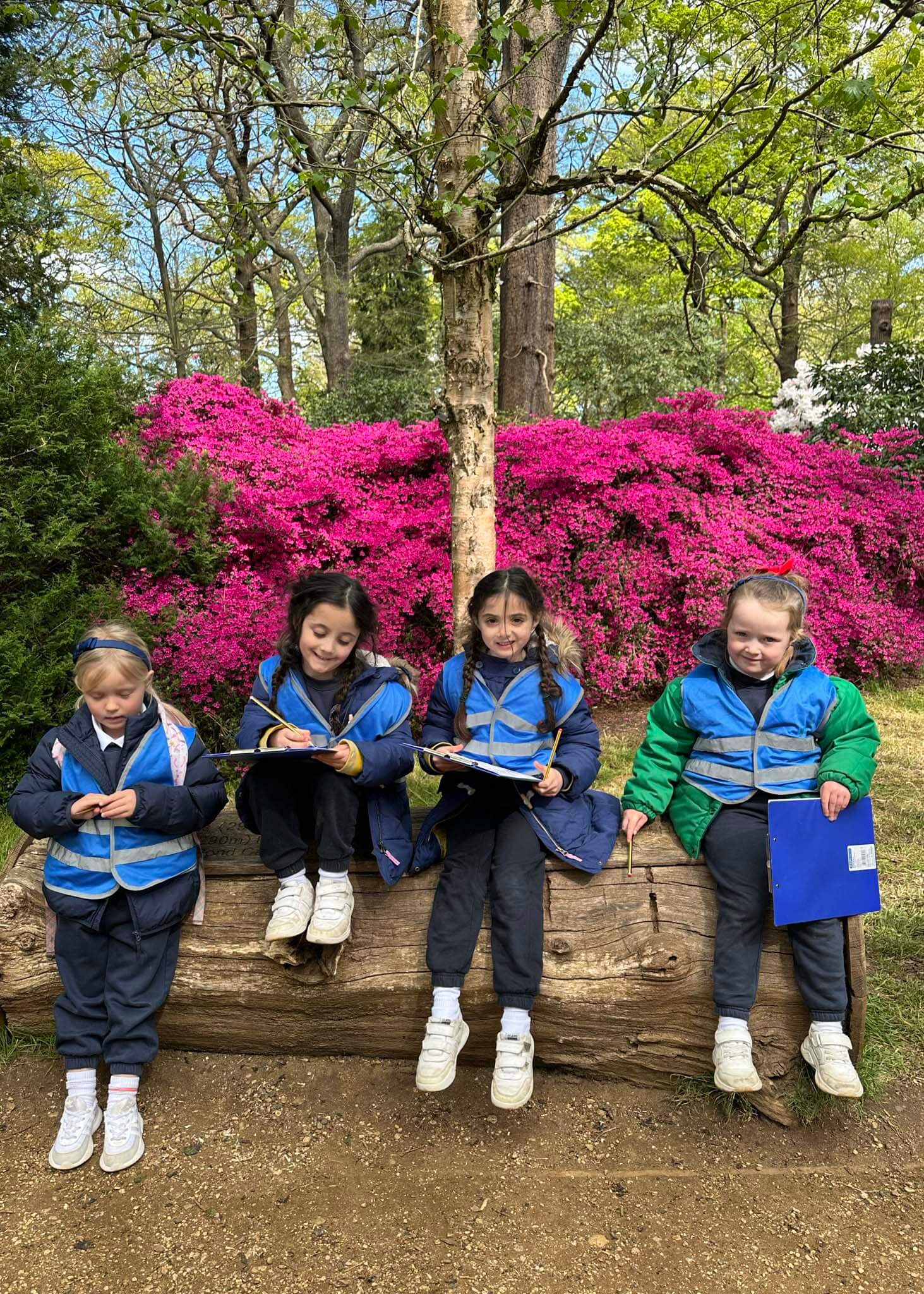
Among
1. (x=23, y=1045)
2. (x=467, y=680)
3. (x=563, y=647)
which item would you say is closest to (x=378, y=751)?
(x=467, y=680)

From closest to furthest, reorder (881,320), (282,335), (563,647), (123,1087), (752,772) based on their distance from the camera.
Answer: (123,1087) → (752,772) → (563,647) → (881,320) → (282,335)

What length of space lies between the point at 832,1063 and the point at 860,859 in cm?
51

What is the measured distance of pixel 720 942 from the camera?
7.47 ft

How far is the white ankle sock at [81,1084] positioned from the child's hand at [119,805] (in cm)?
70

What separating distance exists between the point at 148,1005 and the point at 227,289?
46.7 feet

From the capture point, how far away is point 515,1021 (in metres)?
2.21

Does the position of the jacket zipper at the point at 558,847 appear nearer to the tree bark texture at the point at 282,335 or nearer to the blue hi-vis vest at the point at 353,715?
the blue hi-vis vest at the point at 353,715

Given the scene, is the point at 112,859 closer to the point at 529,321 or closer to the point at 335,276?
the point at 529,321

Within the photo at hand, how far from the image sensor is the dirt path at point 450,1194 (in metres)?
1.88

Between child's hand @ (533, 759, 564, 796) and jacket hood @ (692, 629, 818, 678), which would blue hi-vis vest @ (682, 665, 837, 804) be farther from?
child's hand @ (533, 759, 564, 796)

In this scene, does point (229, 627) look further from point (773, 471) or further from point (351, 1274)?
point (773, 471)

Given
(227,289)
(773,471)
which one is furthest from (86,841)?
(227,289)

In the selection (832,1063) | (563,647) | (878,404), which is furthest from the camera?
(878,404)

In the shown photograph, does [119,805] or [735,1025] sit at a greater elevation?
[119,805]
